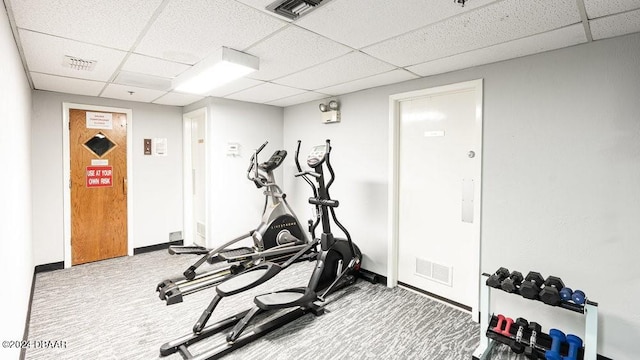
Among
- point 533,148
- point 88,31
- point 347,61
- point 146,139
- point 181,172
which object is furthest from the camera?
point 181,172

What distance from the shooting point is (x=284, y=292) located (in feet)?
9.08

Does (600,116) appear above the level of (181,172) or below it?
above

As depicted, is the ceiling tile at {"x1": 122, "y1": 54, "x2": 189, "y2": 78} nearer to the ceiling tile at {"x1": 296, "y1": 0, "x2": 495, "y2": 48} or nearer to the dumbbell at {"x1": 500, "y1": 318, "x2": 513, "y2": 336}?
the ceiling tile at {"x1": 296, "y1": 0, "x2": 495, "y2": 48}

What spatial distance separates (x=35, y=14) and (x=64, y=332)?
8.02 feet

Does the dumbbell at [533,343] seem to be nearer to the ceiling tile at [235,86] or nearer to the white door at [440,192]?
the white door at [440,192]

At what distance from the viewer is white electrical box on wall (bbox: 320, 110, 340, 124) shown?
396cm

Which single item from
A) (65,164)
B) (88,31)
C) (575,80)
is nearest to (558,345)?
(575,80)

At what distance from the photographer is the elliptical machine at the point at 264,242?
2.93m

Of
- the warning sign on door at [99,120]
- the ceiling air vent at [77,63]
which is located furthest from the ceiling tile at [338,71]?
the warning sign on door at [99,120]

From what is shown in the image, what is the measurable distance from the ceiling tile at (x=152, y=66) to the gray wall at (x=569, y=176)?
98.3 inches

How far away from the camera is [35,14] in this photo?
177 cm

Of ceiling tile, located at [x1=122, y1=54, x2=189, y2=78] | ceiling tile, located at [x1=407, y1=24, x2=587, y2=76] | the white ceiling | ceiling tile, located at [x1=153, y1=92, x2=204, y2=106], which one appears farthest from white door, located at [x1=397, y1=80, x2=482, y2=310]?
ceiling tile, located at [x1=153, y1=92, x2=204, y2=106]

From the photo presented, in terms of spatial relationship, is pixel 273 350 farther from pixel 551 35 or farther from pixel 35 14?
pixel 551 35

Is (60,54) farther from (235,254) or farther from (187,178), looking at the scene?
(187,178)
